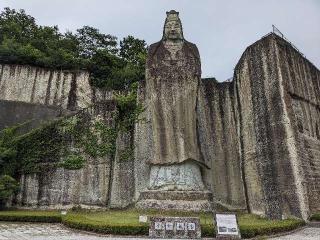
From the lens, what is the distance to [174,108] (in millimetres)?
14078

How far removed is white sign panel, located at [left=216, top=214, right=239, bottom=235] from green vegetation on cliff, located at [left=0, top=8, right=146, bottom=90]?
15875mm

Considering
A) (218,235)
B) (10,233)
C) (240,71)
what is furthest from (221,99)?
(10,233)

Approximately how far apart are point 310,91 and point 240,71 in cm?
259

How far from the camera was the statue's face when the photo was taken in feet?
49.0

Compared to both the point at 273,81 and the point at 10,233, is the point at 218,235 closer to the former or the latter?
the point at 10,233

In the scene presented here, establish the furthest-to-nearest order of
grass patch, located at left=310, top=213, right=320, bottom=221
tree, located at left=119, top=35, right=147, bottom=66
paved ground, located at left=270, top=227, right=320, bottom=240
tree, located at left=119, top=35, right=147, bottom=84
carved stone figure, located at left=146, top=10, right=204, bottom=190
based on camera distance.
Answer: tree, located at left=119, top=35, right=147, bottom=66 → tree, located at left=119, top=35, right=147, bottom=84 → carved stone figure, located at left=146, top=10, right=204, bottom=190 → grass patch, located at left=310, top=213, right=320, bottom=221 → paved ground, located at left=270, top=227, right=320, bottom=240

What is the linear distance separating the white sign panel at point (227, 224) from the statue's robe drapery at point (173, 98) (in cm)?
443

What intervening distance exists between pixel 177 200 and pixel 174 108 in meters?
3.00

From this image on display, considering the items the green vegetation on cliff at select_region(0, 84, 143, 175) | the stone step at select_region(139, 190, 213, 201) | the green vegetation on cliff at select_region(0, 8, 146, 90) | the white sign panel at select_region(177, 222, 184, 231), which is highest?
the green vegetation on cliff at select_region(0, 8, 146, 90)

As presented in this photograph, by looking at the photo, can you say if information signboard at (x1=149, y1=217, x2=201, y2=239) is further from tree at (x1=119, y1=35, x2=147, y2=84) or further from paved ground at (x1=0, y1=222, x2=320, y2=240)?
tree at (x1=119, y1=35, x2=147, y2=84)

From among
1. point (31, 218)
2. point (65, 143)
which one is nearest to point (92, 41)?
point (65, 143)

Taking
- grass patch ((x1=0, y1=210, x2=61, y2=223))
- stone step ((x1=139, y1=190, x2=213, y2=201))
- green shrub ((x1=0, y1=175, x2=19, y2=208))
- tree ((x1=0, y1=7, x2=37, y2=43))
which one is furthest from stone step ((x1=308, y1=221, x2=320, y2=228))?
tree ((x1=0, y1=7, x2=37, y2=43))

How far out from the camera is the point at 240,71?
16.1 m

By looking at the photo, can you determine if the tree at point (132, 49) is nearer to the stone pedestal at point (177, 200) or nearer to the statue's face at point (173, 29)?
the statue's face at point (173, 29)
